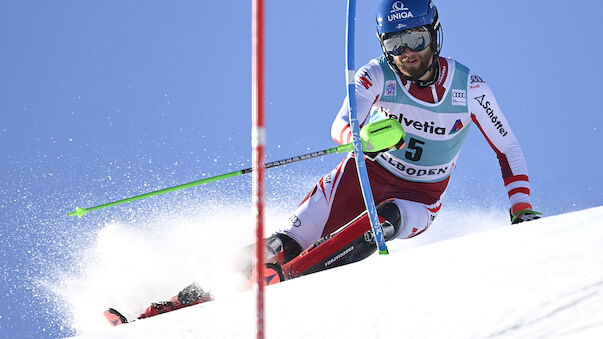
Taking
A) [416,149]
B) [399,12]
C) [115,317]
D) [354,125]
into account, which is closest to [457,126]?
[416,149]

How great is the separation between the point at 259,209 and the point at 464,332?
63 centimetres

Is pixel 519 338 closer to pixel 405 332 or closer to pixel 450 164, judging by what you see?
pixel 405 332

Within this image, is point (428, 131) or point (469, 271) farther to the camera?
point (428, 131)

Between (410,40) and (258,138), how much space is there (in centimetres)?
301

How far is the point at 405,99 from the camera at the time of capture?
4.29 m

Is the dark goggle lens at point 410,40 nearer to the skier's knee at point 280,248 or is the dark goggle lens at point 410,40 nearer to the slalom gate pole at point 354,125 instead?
the slalom gate pole at point 354,125

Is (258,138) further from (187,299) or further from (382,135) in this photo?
(187,299)

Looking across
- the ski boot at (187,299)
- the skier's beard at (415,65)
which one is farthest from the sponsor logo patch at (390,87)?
the ski boot at (187,299)

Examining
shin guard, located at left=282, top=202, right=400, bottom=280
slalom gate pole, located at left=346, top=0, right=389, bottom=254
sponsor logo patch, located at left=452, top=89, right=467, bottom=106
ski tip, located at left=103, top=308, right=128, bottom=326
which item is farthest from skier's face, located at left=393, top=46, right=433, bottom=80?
ski tip, located at left=103, top=308, right=128, bottom=326

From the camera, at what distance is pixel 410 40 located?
162 inches

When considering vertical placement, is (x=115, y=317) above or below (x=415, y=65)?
below

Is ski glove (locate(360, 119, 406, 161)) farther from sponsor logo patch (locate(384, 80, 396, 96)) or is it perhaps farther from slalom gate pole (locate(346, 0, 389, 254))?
sponsor logo patch (locate(384, 80, 396, 96))

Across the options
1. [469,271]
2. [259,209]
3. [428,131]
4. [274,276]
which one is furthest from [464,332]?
[428,131]

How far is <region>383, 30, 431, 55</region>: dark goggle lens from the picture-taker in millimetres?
4102
